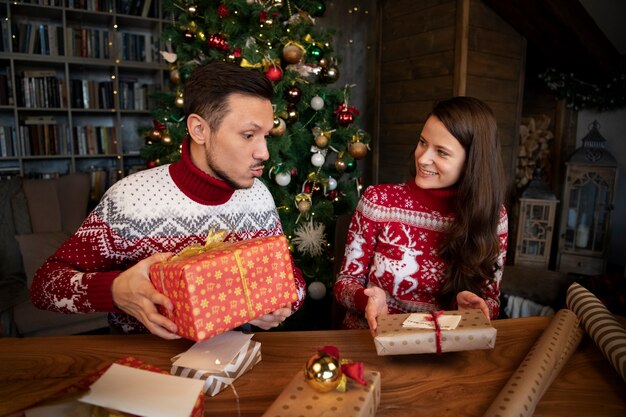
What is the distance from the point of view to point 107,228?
1305mm

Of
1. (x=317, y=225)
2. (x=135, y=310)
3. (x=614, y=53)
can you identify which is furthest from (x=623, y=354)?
(x=614, y=53)

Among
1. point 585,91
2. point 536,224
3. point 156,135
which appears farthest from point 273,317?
point 585,91

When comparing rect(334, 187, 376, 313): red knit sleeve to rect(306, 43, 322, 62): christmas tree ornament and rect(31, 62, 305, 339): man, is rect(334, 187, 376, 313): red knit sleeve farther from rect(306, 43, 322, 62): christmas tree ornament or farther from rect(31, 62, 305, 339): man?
rect(306, 43, 322, 62): christmas tree ornament

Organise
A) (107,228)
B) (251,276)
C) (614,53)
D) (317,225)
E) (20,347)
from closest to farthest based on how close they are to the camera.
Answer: (251,276) → (20,347) → (107,228) → (317,225) → (614,53)

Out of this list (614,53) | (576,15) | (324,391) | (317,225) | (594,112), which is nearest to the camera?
(324,391)

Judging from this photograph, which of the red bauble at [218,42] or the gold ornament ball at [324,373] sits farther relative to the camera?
the red bauble at [218,42]

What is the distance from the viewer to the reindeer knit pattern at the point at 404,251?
152cm

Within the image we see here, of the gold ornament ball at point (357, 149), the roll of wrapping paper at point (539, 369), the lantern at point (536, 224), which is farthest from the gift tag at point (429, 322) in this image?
the lantern at point (536, 224)

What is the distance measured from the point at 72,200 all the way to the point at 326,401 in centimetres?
308

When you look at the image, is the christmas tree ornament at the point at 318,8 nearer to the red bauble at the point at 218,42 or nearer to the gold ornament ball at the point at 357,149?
the red bauble at the point at 218,42

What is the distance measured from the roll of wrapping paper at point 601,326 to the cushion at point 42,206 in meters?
3.04

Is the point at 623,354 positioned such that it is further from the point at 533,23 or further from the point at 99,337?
the point at 533,23

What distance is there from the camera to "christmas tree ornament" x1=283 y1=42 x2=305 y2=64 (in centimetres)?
235

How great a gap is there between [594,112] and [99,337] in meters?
4.55
